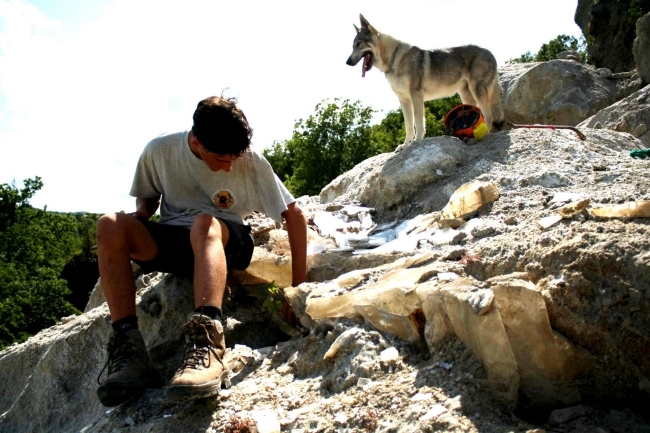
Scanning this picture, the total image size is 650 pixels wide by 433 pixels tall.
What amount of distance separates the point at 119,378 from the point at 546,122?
13.5 m

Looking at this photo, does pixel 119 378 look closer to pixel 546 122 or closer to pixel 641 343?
pixel 641 343

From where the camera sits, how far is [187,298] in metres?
4.08

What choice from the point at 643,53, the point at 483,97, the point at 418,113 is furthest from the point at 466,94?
the point at 643,53

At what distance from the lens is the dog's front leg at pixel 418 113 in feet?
27.1

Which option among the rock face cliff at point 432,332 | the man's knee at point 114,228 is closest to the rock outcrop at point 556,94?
the rock face cliff at point 432,332

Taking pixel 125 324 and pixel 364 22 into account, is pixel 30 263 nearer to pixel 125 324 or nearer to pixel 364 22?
pixel 364 22

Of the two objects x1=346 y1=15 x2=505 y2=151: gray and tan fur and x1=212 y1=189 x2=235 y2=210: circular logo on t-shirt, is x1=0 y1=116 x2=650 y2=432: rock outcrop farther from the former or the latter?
x1=346 y1=15 x2=505 y2=151: gray and tan fur

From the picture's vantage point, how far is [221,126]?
137 inches

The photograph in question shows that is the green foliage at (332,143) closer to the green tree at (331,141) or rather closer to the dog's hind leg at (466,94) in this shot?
the green tree at (331,141)

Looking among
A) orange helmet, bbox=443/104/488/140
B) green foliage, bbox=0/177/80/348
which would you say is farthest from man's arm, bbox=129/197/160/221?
green foliage, bbox=0/177/80/348

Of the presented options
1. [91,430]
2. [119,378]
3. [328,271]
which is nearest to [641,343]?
[328,271]

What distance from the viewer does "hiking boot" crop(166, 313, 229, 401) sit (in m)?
2.82

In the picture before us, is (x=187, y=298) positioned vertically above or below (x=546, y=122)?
below

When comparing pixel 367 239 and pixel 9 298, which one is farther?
pixel 9 298
